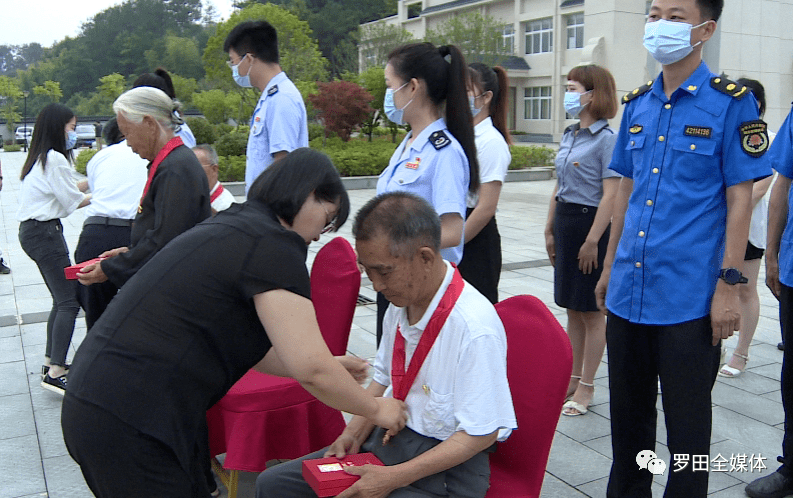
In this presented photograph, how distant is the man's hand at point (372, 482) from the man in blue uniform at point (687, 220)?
978mm

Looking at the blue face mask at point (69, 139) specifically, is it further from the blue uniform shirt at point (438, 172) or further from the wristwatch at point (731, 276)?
the wristwatch at point (731, 276)

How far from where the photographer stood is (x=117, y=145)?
3686 millimetres

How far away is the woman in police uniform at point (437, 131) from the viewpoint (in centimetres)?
259

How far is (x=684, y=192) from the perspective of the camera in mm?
2158

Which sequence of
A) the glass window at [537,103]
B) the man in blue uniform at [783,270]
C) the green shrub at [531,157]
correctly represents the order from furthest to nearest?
the glass window at [537,103]
the green shrub at [531,157]
the man in blue uniform at [783,270]

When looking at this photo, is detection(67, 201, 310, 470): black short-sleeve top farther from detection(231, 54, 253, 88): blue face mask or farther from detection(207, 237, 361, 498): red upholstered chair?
detection(231, 54, 253, 88): blue face mask

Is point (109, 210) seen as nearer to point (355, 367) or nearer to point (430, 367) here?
point (355, 367)

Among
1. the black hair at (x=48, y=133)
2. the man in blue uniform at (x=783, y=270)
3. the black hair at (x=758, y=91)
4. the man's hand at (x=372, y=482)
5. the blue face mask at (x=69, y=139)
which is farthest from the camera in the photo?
the blue face mask at (x=69, y=139)

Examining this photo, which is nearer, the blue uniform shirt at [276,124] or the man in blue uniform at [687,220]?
the man in blue uniform at [687,220]

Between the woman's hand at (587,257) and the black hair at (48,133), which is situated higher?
the black hair at (48,133)

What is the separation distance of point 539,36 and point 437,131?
38530 mm

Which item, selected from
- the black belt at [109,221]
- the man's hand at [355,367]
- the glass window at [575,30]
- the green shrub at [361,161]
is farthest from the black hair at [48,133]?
the glass window at [575,30]

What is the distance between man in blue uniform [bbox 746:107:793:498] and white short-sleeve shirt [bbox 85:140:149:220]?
2.84 m

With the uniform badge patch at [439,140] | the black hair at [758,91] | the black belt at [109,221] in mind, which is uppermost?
the black hair at [758,91]
